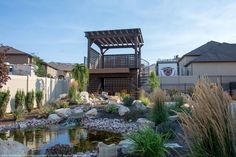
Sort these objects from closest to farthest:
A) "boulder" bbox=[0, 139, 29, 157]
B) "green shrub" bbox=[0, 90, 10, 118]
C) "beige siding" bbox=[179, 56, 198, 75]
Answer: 1. "boulder" bbox=[0, 139, 29, 157]
2. "green shrub" bbox=[0, 90, 10, 118]
3. "beige siding" bbox=[179, 56, 198, 75]

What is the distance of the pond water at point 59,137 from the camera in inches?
307

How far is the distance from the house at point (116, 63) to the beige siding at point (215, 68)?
21.4 ft

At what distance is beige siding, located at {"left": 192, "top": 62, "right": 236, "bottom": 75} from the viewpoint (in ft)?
94.9

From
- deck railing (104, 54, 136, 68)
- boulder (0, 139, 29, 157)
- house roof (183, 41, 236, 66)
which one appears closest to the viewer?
boulder (0, 139, 29, 157)

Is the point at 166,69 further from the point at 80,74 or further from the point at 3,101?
the point at 3,101

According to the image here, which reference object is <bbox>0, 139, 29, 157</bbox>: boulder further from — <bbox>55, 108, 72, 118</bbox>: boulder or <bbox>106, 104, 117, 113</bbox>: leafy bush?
<bbox>106, 104, 117, 113</bbox>: leafy bush

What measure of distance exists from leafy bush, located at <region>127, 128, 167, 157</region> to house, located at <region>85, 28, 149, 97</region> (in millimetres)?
16854

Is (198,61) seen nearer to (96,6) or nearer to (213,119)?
(96,6)

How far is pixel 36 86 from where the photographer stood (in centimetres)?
1677

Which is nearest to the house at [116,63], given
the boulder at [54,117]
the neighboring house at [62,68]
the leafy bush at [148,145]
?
the boulder at [54,117]

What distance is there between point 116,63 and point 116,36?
2682mm

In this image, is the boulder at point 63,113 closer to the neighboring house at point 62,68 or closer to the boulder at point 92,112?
the boulder at point 92,112

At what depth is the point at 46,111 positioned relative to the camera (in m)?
13.8

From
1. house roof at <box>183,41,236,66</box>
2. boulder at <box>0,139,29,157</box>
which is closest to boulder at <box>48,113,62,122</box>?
boulder at <box>0,139,29,157</box>
